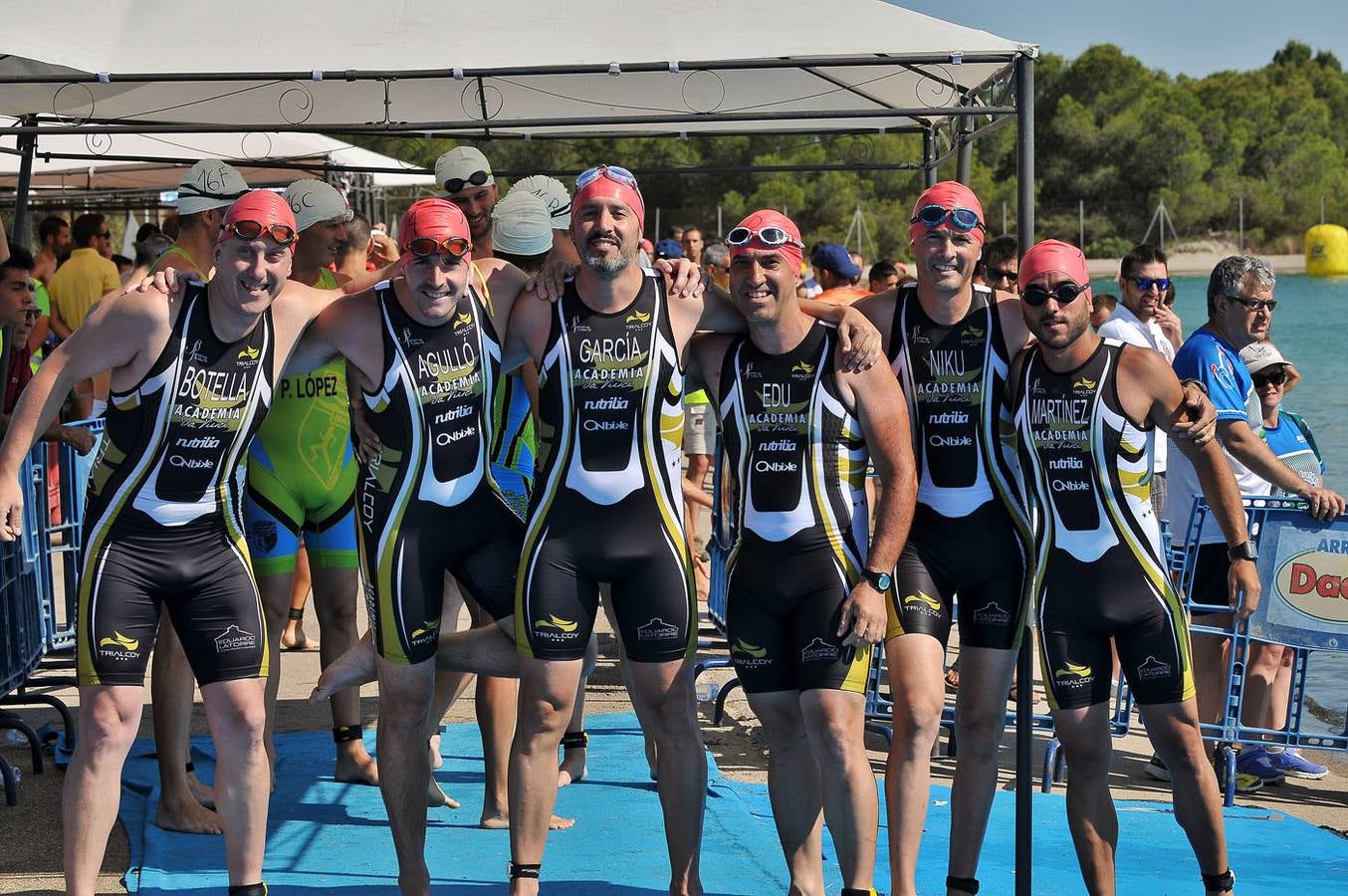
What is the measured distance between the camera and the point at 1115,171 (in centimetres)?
7288

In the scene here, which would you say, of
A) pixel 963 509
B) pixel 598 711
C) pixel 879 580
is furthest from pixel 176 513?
pixel 598 711

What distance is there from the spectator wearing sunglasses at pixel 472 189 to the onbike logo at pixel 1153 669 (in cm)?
277

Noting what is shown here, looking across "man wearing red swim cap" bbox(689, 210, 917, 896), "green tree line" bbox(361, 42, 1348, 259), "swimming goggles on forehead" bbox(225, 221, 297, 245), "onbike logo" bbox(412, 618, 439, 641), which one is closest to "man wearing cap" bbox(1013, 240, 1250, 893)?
"man wearing red swim cap" bbox(689, 210, 917, 896)

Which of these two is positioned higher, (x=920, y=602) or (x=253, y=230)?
(x=253, y=230)

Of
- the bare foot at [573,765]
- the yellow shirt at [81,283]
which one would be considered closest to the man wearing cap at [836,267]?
the bare foot at [573,765]

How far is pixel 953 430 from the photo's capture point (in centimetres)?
461

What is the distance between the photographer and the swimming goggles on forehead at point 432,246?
447 centimetres

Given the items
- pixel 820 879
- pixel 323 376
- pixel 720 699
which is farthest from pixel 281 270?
pixel 720 699

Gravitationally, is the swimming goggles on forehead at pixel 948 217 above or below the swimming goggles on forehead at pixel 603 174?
below

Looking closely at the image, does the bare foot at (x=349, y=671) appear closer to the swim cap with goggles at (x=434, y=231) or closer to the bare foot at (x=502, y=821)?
the bare foot at (x=502, y=821)

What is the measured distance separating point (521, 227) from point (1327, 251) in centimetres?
6686

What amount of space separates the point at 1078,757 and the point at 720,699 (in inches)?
106

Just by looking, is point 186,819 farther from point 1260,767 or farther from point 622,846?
point 1260,767

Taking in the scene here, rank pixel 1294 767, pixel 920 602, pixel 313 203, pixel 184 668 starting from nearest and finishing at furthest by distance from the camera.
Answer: pixel 920 602, pixel 184 668, pixel 313 203, pixel 1294 767
